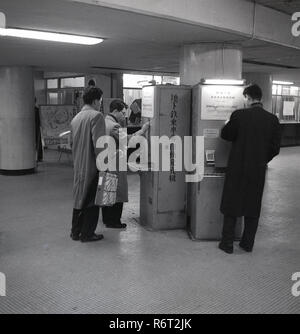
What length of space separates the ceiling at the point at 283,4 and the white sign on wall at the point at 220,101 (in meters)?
0.99

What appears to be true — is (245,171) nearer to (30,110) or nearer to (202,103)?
(202,103)

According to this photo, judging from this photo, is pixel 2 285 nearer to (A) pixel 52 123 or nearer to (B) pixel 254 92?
(B) pixel 254 92

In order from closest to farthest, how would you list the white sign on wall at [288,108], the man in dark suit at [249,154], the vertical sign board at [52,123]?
1. the man in dark suit at [249,154]
2. the vertical sign board at [52,123]
3. the white sign on wall at [288,108]

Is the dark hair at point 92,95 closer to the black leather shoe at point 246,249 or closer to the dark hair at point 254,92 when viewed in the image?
the dark hair at point 254,92

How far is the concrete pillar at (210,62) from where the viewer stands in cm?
484

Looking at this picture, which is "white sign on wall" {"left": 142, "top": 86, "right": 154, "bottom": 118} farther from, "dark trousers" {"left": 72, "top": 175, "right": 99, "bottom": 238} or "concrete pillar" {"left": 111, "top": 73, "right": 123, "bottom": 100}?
"concrete pillar" {"left": 111, "top": 73, "right": 123, "bottom": 100}

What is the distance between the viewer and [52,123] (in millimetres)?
10047

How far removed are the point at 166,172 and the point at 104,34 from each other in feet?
5.63

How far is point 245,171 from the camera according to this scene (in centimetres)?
390

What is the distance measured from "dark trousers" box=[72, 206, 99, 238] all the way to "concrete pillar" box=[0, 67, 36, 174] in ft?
14.4

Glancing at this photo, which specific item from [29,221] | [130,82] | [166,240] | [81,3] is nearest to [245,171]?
[166,240]

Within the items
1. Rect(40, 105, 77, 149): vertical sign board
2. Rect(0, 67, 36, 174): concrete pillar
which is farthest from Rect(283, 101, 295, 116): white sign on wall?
Rect(0, 67, 36, 174): concrete pillar

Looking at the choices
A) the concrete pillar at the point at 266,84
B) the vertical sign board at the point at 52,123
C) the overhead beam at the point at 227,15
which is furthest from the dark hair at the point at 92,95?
the concrete pillar at the point at 266,84

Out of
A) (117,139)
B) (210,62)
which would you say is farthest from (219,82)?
(117,139)
